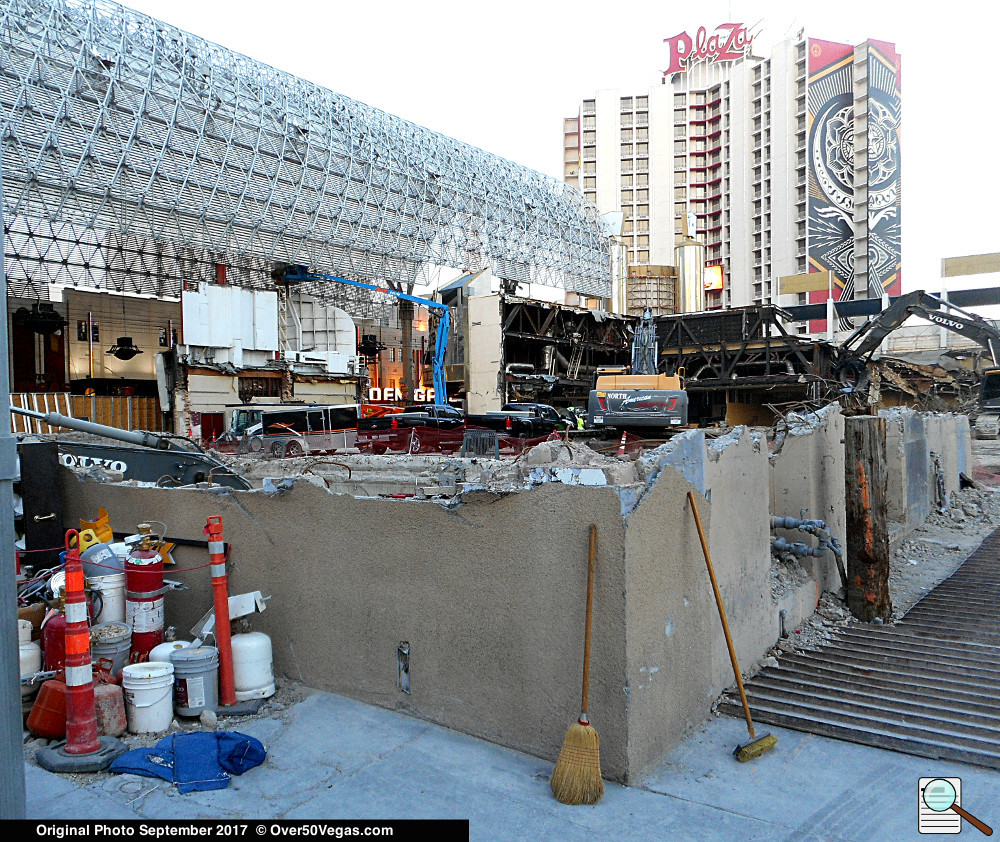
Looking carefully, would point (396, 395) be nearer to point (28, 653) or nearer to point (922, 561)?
point (922, 561)

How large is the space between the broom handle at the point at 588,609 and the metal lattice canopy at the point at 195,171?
2876 cm

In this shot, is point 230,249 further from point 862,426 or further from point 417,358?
point 862,426

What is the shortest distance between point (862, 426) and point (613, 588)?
22.4 ft

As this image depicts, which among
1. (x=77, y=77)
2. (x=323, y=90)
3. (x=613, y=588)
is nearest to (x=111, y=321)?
(x=77, y=77)

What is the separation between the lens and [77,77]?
88.0 feet

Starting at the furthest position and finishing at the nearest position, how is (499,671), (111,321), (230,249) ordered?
(111,321) → (230,249) → (499,671)

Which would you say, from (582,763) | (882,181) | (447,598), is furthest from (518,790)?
(882,181)

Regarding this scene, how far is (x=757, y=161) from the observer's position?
83000 millimetres

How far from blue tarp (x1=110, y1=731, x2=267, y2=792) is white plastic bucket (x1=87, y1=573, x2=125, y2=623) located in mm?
1540

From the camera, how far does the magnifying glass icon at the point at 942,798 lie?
4449 millimetres

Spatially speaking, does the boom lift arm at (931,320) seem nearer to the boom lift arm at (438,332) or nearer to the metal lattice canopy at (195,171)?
the boom lift arm at (438,332)

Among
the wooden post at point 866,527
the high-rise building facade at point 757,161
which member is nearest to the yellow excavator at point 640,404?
the wooden post at point 866,527

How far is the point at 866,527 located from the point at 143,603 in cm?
858

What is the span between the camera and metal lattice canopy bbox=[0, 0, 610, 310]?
2650 centimetres
